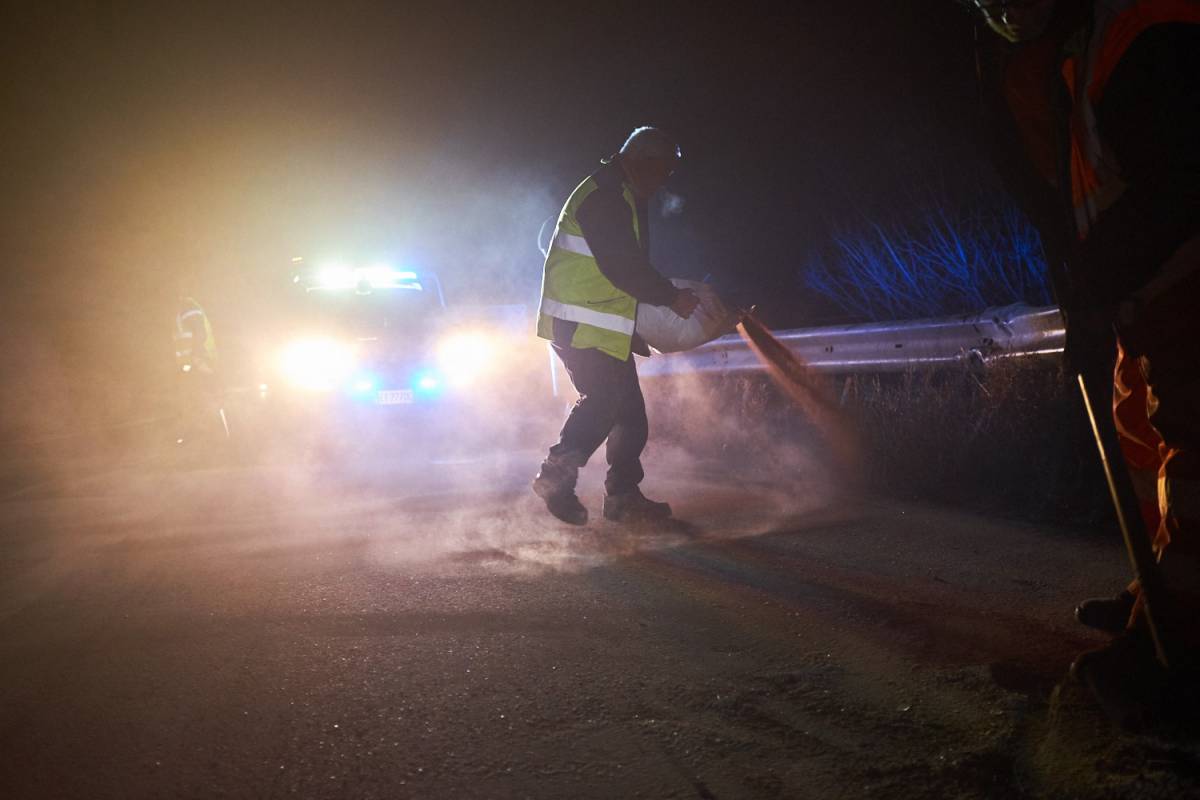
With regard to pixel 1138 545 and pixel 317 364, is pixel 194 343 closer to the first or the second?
pixel 317 364

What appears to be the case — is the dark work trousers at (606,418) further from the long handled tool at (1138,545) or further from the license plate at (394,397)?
the license plate at (394,397)

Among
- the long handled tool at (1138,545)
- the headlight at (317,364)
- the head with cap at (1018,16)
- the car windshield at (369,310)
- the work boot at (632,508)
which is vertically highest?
the head with cap at (1018,16)

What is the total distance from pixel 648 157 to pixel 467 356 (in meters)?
5.80

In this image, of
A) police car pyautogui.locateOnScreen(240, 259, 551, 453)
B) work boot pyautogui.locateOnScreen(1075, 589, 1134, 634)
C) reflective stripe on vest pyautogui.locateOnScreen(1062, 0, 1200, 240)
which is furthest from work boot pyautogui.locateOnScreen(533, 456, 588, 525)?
police car pyautogui.locateOnScreen(240, 259, 551, 453)

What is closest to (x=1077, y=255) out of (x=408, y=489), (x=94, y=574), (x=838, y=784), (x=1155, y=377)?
(x=1155, y=377)

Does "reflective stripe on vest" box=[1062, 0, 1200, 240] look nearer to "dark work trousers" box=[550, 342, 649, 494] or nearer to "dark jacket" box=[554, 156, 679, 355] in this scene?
"dark jacket" box=[554, 156, 679, 355]

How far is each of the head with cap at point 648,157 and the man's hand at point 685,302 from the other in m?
0.66

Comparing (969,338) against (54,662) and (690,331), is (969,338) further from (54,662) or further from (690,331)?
(54,662)

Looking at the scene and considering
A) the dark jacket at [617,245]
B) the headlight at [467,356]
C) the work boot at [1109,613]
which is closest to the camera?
the work boot at [1109,613]

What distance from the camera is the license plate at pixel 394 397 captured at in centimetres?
948

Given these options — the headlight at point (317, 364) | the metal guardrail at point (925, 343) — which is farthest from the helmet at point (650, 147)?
the headlight at point (317, 364)

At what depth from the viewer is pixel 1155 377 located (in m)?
1.83

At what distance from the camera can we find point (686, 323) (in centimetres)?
459

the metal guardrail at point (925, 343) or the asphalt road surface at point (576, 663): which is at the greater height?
the metal guardrail at point (925, 343)
